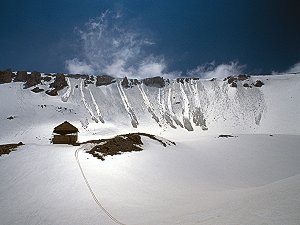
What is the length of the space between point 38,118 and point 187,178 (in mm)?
49571

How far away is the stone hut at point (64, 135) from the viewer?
86.8 ft

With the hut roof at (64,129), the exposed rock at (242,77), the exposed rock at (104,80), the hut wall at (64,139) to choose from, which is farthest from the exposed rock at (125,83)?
the hut wall at (64,139)

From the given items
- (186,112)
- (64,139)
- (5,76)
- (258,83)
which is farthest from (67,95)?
(258,83)

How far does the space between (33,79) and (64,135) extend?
186 feet

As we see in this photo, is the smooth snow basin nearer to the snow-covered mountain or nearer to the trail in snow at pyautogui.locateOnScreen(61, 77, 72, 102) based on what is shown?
the snow-covered mountain

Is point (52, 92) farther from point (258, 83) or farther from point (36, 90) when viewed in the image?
point (258, 83)

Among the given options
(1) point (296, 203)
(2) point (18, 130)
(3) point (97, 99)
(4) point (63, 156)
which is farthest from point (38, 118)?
(1) point (296, 203)

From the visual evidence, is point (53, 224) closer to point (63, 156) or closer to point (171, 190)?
point (171, 190)

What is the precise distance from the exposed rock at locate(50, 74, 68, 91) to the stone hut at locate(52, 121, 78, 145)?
52294 mm

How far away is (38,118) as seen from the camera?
57656mm

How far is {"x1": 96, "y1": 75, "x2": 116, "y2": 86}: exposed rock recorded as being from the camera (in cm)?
8500

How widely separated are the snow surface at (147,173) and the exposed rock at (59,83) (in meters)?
7.00

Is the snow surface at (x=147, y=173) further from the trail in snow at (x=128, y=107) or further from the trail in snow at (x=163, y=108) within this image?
the trail in snow at (x=163, y=108)


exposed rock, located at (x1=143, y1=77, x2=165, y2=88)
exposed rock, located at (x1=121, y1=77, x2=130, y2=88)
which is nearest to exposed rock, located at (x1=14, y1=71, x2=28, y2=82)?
exposed rock, located at (x1=121, y1=77, x2=130, y2=88)
